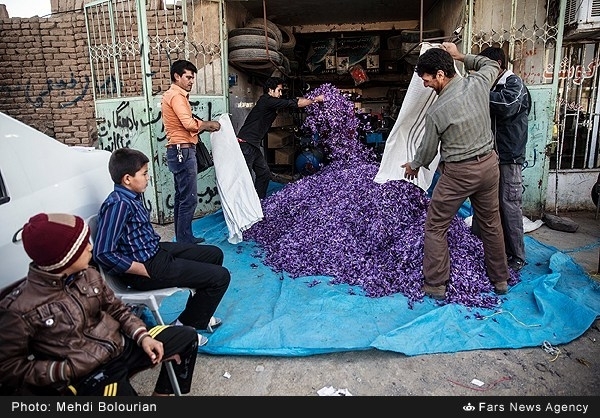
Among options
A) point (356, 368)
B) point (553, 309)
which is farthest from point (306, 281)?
point (553, 309)

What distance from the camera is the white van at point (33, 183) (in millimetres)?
2180

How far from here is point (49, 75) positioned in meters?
8.77

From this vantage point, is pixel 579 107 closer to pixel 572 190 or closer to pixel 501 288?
pixel 572 190

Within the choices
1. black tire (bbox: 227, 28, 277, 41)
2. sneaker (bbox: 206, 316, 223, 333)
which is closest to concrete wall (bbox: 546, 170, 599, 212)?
black tire (bbox: 227, 28, 277, 41)

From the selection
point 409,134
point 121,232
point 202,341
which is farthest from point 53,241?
point 409,134

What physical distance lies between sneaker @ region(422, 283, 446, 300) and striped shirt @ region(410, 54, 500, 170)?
1.05 m

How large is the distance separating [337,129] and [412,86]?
1.91 m

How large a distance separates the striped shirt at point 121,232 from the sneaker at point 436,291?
7.34ft

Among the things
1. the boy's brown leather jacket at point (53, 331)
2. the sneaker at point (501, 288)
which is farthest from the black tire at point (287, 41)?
the boy's brown leather jacket at point (53, 331)

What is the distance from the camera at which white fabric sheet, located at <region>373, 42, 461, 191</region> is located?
4.24 metres

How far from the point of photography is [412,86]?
4250 millimetres

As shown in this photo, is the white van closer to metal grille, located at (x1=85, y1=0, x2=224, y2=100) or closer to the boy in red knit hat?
the boy in red knit hat
